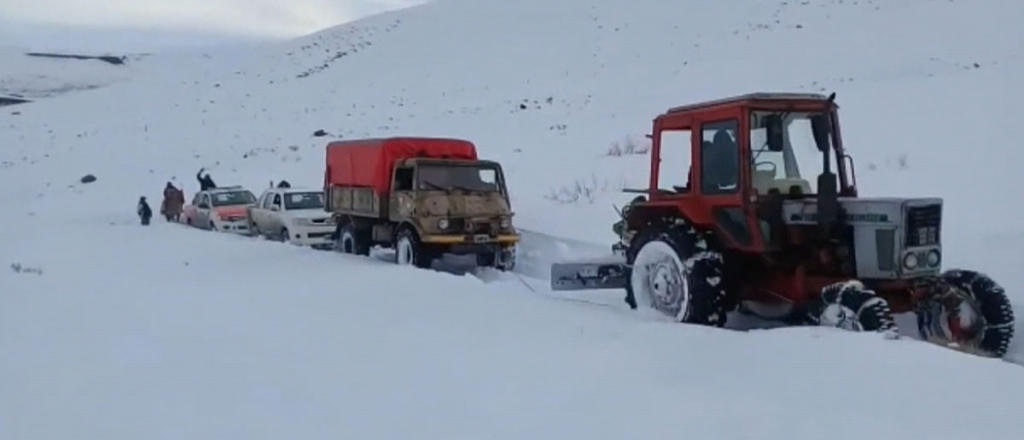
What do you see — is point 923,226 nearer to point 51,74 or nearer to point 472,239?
point 472,239

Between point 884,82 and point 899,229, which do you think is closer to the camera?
point 899,229

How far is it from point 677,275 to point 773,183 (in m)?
1.22

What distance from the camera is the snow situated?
20.3 ft

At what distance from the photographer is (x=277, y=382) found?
7.08 metres

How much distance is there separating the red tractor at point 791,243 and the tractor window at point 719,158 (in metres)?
0.01

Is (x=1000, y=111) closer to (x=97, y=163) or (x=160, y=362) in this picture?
(x=160, y=362)

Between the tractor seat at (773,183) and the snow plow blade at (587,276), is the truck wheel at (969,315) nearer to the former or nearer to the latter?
the tractor seat at (773,183)

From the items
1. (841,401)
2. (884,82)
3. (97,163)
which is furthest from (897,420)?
(97,163)

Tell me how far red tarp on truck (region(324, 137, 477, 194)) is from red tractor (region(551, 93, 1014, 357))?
7323 millimetres

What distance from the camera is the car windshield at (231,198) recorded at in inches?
995

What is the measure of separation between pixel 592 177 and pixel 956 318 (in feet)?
44.3

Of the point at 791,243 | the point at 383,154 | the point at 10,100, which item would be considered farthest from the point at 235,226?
the point at 10,100

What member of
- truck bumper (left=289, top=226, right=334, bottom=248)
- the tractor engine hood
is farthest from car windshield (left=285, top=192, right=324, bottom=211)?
the tractor engine hood

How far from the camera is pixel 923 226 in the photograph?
8.60 metres
